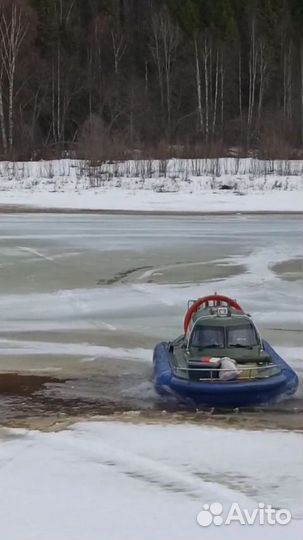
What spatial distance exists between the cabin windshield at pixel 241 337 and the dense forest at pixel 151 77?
2772cm

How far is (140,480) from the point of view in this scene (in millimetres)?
5129

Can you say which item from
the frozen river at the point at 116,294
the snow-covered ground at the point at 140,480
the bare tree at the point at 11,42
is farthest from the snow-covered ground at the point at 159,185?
the snow-covered ground at the point at 140,480

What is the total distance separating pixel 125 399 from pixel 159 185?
73.6ft

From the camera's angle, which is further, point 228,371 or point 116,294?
point 116,294

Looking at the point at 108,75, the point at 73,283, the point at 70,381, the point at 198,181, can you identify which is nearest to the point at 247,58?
the point at 108,75

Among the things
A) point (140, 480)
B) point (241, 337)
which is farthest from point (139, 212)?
point (140, 480)

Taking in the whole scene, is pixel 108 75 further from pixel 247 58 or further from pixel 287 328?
pixel 287 328

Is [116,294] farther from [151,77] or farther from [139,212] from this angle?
[151,77]

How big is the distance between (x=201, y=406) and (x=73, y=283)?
20.1 ft

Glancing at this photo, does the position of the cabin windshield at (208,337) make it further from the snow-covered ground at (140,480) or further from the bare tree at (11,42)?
the bare tree at (11,42)

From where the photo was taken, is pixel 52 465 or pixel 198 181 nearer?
pixel 52 465

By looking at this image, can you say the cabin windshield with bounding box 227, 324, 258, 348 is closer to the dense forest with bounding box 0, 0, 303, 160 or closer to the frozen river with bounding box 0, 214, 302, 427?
the frozen river with bounding box 0, 214, 302, 427

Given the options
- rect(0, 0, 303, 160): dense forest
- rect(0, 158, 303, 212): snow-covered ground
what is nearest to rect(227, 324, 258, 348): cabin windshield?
rect(0, 158, 303, 212): snow-covered ground

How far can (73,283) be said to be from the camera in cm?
1334
